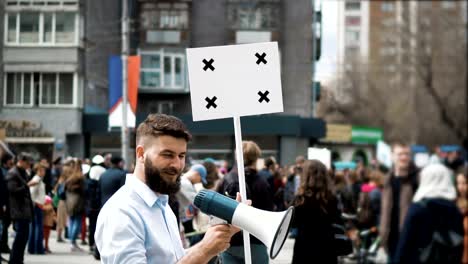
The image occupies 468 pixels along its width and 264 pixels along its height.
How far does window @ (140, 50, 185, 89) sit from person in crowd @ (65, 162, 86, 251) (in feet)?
98.4

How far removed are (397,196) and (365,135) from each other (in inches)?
2376

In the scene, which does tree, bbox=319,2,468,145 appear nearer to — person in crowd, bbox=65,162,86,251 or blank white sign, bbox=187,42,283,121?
person in crowd, bbox=65,162,86,251

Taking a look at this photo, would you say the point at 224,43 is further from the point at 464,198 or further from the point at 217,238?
the point at 217,238

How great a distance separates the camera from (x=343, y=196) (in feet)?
56.9

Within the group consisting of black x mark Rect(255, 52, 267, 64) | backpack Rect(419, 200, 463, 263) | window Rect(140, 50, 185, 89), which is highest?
window Rect(140, 50, 185, 89)

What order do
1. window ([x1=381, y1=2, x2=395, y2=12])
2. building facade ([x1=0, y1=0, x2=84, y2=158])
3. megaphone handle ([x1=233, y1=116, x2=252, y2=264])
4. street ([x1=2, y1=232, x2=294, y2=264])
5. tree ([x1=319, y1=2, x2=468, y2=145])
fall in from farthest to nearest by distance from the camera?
window ([x1=381, y1=2, x2=395, y2=12]), tree ([x1=319, y1=2, x2=468, y2=145]), building facade ([x1=0, y1=0, x2=84, y2=158]), street ([x1=2, y1=232, x2=294, y2=264]), megaphone handle ([x1=233, y1=116, x2=252, y2=264])

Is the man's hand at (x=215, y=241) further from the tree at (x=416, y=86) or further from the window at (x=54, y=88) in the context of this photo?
the tree at (x=416, y=86)

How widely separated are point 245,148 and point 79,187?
334 inches

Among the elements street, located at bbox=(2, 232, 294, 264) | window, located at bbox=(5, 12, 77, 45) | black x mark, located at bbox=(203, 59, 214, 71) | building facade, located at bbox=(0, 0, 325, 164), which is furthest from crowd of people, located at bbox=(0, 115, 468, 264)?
window, located at bbox=(5, 12, 77, 45)

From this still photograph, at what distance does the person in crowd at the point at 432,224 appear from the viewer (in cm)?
759

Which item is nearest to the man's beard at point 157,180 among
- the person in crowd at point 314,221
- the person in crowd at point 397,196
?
the person in crowd at point 397,196

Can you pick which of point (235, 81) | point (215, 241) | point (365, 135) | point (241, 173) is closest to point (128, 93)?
point (235, 81)

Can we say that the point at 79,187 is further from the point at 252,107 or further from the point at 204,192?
the point at 204,192

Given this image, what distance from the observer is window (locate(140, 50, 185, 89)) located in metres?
47.6
